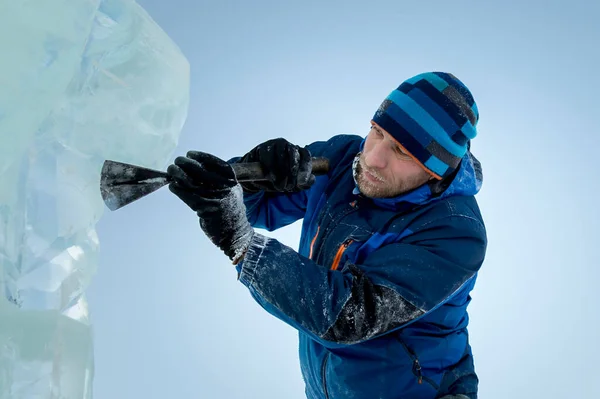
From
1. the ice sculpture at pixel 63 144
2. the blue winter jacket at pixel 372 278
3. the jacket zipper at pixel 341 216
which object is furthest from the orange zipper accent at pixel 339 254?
the ice sculpture at pixel 63 144

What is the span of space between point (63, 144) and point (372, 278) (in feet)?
3.18

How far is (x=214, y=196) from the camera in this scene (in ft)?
5.42

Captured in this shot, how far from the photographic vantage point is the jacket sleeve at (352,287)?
1699mm

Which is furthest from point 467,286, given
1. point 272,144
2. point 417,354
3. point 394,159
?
point 272,144

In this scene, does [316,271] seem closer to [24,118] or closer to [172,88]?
[172,88]

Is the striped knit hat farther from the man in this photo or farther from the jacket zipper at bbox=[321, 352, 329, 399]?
the jacket zipper at bbox=[321, 352, 329, 399]

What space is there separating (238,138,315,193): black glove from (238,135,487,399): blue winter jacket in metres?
0.22

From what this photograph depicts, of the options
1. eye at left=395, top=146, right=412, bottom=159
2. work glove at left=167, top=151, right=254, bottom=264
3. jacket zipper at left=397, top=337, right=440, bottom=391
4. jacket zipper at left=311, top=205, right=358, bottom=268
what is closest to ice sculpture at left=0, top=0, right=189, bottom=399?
work glove at left=167, top=151, right=254, bottom=264

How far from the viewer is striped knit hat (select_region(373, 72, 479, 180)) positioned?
6.73 feet

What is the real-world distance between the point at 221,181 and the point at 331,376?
86cm

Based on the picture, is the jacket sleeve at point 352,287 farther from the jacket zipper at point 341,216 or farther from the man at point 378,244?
the jacket zipper at point 341,216

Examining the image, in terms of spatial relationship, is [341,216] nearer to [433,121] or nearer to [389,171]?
[389,171]

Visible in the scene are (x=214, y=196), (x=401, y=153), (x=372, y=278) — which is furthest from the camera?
(x=401, y=153)

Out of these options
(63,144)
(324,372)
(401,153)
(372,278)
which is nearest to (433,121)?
(401,153)
